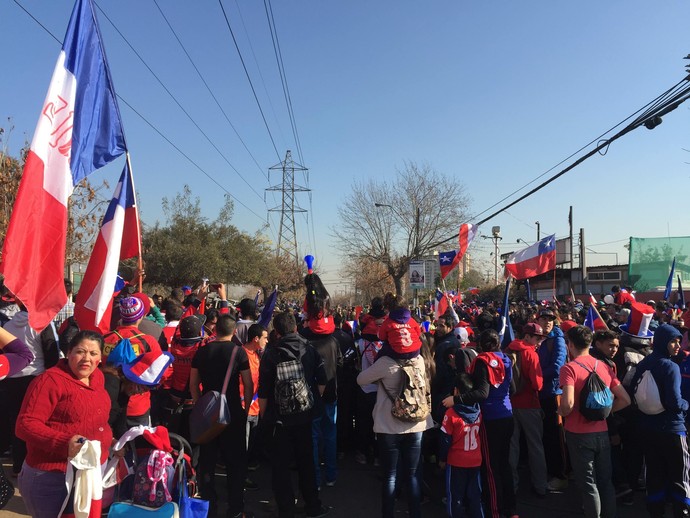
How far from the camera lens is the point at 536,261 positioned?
11.9m

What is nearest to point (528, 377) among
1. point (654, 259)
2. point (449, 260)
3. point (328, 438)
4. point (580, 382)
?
point (580, 382)

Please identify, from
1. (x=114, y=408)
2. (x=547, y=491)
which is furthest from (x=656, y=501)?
(x=114, y=408)

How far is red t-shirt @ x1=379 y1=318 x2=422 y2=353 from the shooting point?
15.1ft

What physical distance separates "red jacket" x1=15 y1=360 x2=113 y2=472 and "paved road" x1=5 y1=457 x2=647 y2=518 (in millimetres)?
2455

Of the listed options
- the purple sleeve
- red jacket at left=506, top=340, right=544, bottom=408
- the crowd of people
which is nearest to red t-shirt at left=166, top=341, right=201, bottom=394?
the crowd of people

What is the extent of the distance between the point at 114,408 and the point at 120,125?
2.42 metres

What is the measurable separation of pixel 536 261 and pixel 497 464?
7.98 meters

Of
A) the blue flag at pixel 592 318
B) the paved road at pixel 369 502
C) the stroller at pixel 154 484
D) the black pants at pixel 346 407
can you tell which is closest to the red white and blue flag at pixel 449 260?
the blue flag at pixel 592 318

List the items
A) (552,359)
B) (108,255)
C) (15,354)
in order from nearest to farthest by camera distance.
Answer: (15,354) < (108,255) < (552,359)

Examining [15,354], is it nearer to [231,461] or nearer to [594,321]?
[231,461]

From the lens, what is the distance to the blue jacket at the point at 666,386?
4426mm

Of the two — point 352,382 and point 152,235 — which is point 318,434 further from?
point 152,235

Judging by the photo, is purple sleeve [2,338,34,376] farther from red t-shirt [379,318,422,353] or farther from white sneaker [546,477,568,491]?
white sneaker [546,477,568,491]

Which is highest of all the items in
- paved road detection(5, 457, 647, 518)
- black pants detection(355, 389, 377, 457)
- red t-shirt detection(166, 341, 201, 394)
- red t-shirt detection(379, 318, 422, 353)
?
red t-shirt detection(379, 318, 422, 353)
